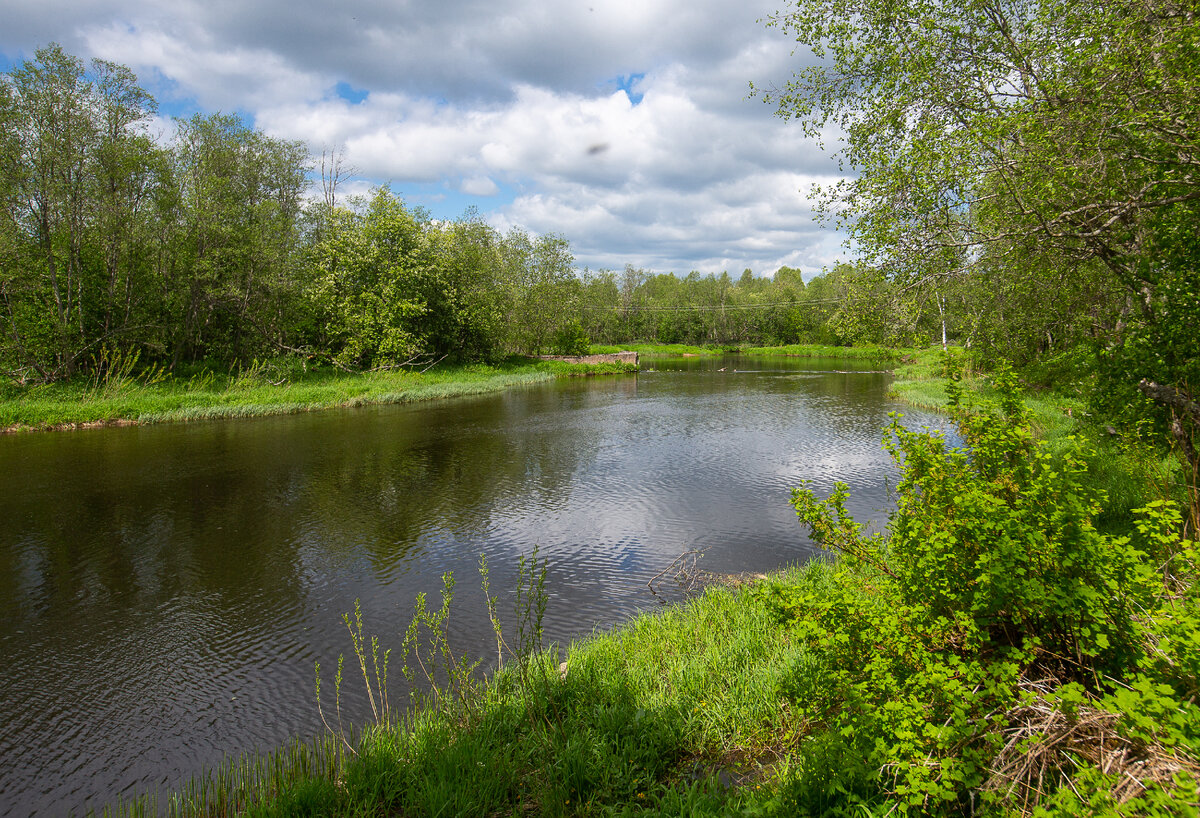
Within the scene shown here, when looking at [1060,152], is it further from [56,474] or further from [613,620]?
[56,474]

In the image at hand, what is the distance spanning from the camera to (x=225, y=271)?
1379 inches

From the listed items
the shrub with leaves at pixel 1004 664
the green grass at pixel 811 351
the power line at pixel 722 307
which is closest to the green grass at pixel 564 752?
the shrub with leaves at pixel 1004 664

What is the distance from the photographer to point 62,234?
29.1 metres

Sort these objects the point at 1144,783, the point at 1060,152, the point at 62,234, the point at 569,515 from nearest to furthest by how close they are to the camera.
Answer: the point at 1144,783
the point at 1060,152
the point at 569,515
the point at 62,234

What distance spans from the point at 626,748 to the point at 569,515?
9408mm

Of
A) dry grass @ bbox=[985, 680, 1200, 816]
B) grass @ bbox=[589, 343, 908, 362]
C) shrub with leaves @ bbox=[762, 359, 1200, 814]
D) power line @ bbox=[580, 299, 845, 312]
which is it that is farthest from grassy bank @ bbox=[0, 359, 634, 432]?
power line @ bbox=[580, 299, 845, 312]

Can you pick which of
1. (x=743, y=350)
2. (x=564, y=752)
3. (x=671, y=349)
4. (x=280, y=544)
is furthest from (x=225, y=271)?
(x=743, y=350)

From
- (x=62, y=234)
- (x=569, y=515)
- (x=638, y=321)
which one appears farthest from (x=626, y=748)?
(x=638, y=321)

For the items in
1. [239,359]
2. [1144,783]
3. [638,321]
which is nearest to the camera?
[1144,783]

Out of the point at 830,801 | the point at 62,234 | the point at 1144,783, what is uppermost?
the point at 62,234

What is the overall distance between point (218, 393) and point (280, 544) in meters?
23.0

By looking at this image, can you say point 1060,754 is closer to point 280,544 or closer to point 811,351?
point 280,544

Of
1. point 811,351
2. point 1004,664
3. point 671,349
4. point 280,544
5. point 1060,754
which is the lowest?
point 280,544

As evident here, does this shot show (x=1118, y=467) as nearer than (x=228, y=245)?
Yes
